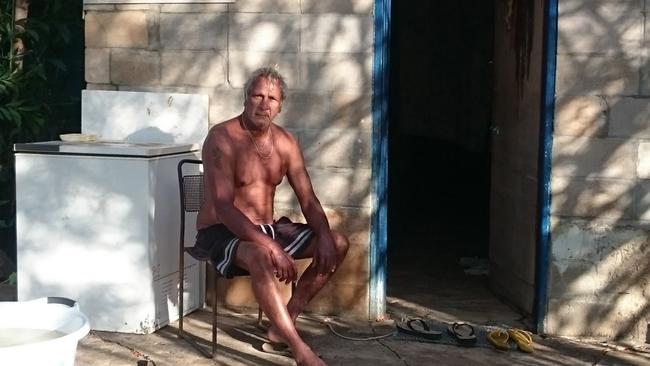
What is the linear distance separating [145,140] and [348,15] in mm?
1343

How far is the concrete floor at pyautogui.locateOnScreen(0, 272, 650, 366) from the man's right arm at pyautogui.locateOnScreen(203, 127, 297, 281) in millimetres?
565

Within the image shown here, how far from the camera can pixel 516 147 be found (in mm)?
5227

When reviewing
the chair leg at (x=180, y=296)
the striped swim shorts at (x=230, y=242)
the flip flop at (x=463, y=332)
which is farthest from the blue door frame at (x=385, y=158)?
the chair leg at (x=180, y=296)

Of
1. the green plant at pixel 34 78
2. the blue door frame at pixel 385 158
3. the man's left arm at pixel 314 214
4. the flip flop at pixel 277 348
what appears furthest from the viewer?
the green plant at pixel 34 78

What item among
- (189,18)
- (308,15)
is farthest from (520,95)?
(189,18)

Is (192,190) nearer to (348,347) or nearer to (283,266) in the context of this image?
(283,266)

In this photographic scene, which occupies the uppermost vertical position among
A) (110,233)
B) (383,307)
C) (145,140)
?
(145,140)

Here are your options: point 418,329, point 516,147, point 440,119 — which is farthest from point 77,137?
point 440,119

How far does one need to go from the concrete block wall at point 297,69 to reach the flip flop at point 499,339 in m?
0.75

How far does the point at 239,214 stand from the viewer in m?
4.07

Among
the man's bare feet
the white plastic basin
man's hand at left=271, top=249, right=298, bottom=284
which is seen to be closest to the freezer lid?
man's hand at left=271, top=249, right=298, bottom=284

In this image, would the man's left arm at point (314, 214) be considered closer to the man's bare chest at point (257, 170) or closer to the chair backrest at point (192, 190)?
the man's bare chest at point (257, 170)

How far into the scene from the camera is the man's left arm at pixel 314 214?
4219 millimetres

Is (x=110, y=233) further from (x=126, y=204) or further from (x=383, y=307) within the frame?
(x=383, y=307)
